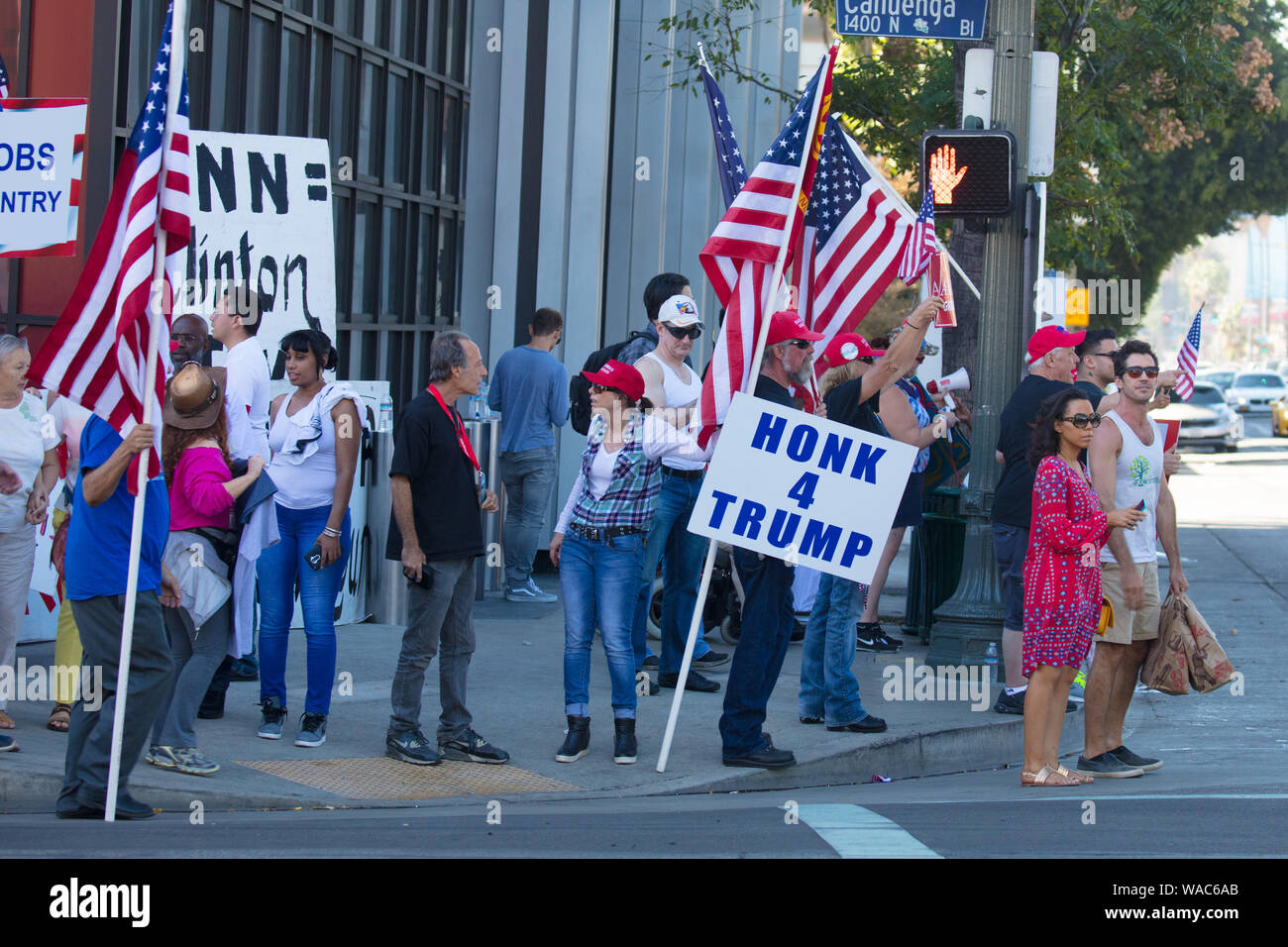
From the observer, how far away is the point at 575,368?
1542cm

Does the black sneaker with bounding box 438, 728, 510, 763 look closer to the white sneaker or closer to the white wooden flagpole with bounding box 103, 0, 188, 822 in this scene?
the white wooden flagpole with bounding box 103, 0, 188, 822

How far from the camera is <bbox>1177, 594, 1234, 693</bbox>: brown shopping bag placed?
8031 millimetres

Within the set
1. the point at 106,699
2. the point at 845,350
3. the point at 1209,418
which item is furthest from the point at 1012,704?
the point at 1209,418

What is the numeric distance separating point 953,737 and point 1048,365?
7.31 feet

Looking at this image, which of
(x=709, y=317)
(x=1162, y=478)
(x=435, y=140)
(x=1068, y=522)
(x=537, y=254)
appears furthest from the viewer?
(x=709, y=317)

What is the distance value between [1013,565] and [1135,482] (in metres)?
1.18

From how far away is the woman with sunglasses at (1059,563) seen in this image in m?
7.59

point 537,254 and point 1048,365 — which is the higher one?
point 537,254

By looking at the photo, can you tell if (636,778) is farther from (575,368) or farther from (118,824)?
(575,368)

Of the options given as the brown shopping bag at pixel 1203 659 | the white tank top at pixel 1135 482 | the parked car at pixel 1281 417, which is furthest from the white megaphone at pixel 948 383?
the parked car at pixel 1281 417

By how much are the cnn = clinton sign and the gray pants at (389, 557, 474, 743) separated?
117 centimetres

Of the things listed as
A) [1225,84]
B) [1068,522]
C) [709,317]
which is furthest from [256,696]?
[1225,84]

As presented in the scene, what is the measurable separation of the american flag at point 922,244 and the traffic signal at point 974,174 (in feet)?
1.06

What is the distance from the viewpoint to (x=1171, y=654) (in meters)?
8.12
